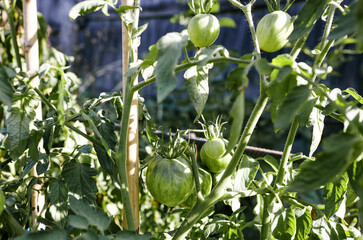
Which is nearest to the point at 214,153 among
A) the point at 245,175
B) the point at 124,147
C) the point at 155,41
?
the point at 245,175

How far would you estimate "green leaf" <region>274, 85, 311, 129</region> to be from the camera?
39 centimetres

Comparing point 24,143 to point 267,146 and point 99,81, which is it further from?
point 99,81

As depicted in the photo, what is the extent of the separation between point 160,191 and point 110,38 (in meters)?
4.03

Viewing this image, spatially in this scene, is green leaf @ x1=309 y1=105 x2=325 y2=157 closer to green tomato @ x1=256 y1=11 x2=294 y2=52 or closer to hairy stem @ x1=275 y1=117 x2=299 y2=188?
hairy stem @ x1=275 y1=117 x2=299 y2=188

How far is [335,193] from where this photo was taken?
0.59m

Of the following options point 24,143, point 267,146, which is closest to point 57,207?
point 24,143

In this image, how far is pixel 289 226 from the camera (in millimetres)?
604

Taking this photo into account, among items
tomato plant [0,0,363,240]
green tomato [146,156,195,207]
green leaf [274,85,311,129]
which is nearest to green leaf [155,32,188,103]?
tomato plant [0,0,363,240]

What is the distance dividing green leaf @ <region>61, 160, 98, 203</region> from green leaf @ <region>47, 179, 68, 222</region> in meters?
0.02

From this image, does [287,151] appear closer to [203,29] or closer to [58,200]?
[203,29]

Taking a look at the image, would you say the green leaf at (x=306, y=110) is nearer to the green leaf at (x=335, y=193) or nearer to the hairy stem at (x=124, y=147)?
the green leaf at (x=335, y=193)

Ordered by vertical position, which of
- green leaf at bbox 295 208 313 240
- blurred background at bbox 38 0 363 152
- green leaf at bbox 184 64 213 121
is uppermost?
→ green leaf at bbox 184 64 213 121

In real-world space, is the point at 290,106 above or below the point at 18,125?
above

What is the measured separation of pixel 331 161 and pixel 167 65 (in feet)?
0.62
